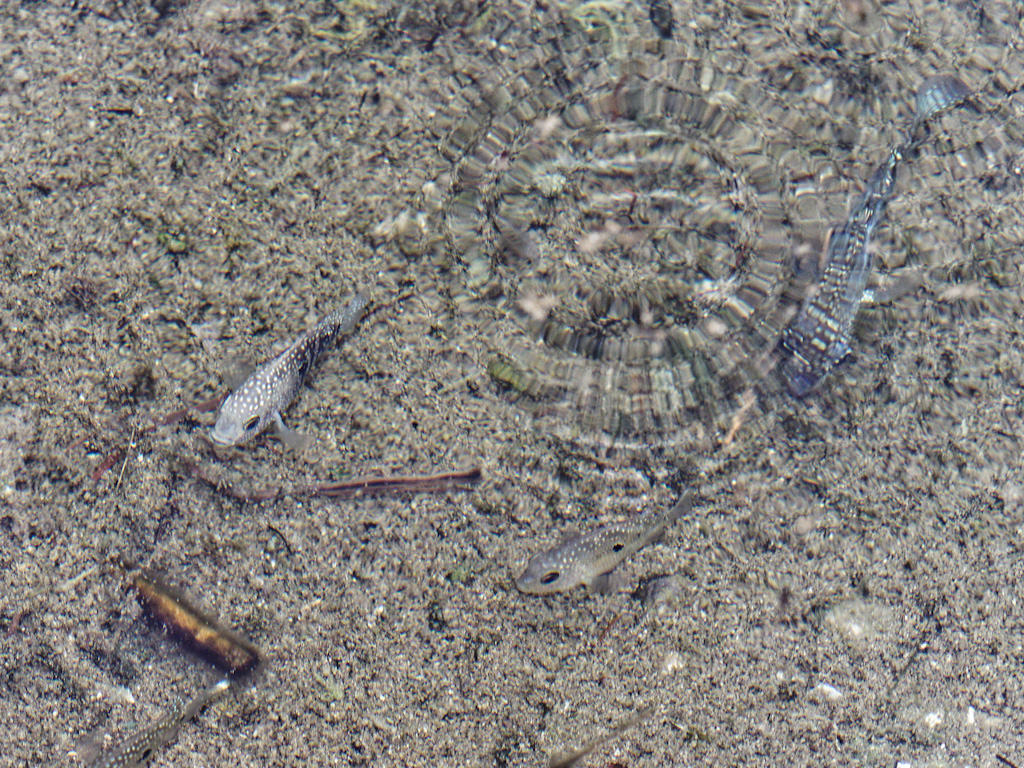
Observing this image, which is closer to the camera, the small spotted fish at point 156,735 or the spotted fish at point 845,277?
the small spotted fish at point 156,735

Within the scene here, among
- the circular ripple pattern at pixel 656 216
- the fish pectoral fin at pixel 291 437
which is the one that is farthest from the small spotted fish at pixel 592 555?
the fish pectoral fin at pixel 291 437

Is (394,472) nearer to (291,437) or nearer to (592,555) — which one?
(291,437)

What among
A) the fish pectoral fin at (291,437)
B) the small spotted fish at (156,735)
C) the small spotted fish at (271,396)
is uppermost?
the small spotted fish at (271,396)

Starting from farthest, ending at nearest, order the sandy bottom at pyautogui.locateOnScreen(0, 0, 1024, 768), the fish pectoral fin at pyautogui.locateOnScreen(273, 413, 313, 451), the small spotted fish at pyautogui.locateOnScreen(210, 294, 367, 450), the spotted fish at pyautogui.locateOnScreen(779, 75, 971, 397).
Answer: the spotted fish at pyautogui.locateOnScreen(779, 75, 971, 397) < the fish pectoral fin at pyautogui.locateOnScreen(273, 413, 313, 451) < the small spotted fish at pyautogui.locateOnScreen(210, 294, 367, 450) < the sandy bottom at pyautogui.locateOnScreen(0, 0, 1024, 768)

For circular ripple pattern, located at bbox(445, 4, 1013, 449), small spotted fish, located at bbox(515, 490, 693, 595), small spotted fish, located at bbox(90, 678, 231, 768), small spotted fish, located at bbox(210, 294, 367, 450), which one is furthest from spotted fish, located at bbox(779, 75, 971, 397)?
small spotted fish, located at bbox(90, 678, 231, 768)

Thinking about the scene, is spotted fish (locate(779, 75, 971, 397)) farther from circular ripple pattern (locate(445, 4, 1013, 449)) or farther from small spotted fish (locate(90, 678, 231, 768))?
small spotted fish (locate(90, 678, 231, 768))

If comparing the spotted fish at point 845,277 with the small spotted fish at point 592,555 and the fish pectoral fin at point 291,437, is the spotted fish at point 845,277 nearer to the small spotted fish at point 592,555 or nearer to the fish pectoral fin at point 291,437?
the small spotted fish at point 592,555
